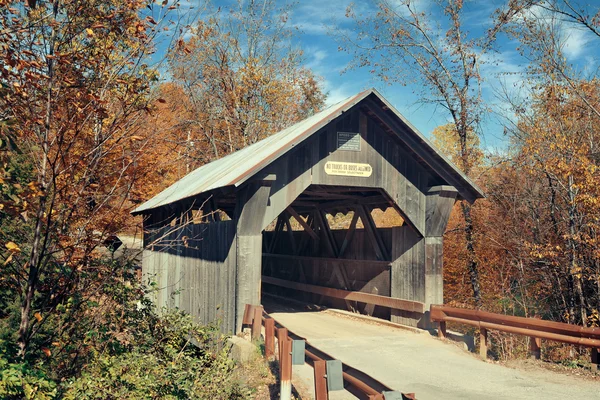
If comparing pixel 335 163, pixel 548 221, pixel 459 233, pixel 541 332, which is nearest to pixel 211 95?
pixel 459 233

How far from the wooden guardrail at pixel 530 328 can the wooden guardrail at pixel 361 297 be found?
879 millimetres

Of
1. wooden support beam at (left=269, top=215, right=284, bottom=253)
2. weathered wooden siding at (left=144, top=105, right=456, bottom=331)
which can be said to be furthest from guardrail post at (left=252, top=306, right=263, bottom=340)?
wooden support beam at (left=269, top=215, right=284, bottom=253)

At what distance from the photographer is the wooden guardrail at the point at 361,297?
498 inches

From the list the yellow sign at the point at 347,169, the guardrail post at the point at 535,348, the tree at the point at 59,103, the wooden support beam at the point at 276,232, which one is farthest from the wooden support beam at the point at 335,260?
the tree at the point at 59,103

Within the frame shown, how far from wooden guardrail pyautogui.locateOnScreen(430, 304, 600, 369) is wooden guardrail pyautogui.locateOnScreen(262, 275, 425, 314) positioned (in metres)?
0.88

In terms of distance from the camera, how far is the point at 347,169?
12.1 m

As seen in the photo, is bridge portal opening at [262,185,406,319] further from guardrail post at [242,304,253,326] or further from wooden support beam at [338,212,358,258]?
guardrail post at [242,304,253,326]

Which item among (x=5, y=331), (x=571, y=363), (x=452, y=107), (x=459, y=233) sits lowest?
(x=571, y=363)

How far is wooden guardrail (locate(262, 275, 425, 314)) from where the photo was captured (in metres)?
12.6

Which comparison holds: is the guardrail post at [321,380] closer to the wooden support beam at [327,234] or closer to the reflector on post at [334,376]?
the reflector on post at [334,376]

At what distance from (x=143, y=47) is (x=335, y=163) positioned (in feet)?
21.6

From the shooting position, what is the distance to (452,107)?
22.0m

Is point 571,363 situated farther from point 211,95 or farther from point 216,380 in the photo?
point 211,95

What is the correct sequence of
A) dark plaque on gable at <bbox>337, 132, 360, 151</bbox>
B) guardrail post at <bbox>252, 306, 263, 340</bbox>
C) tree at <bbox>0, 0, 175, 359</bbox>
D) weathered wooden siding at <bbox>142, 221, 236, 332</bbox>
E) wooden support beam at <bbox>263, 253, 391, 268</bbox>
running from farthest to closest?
1. wooden support beam at <bbox>263, 253, 391, 268</bbox>
2. dark plaque on gable at <bbox>337, 132, 360, 151</bbox>
3. weathered wooden siding at <bbox>142, 221, 236, 332</bbox>
4. guardrail post at <bbox>252, 306, 263, 340</bbox>
5. tree at <bbox>0, 0, 175, 359</bbox>
